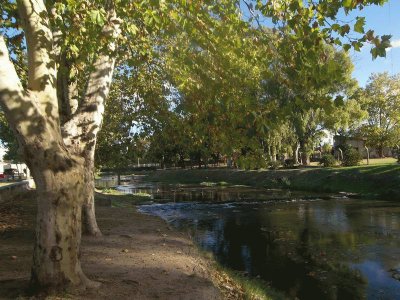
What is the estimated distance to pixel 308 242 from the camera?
56.0ft

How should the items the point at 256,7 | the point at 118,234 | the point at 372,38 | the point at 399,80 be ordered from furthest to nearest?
the point at 399,80 → the point at 118,234 → the point at 256,7 → the point at 372,38

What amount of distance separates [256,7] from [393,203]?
23923 millimetres

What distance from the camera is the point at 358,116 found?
5622 centimetres

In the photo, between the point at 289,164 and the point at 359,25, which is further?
the point at 289,164

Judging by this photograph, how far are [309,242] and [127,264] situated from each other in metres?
9.69

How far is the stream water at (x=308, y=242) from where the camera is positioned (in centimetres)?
1200

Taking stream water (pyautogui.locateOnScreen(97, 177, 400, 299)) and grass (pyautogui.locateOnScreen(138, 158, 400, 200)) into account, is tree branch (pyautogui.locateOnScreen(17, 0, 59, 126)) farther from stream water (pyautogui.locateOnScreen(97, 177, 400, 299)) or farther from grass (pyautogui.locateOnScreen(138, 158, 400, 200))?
grass (pyautogui.locateOnScreen(138, 158, 400, 200))

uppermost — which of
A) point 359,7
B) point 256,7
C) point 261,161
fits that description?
point 256,7

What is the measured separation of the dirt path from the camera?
7344 millimetres

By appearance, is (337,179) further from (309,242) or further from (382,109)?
(382,109)

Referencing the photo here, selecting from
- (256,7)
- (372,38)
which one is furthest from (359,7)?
(256,7)

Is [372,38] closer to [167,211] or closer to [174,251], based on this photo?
[174,251]

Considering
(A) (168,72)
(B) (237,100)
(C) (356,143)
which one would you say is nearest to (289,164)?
(C) (356,143)

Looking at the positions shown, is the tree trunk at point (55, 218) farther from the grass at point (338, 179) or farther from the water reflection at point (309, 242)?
the grass at point (338, 179)
